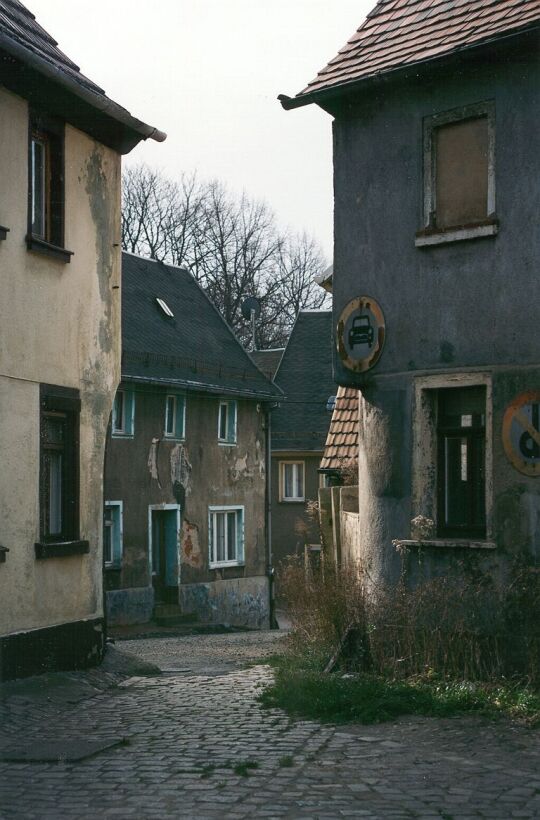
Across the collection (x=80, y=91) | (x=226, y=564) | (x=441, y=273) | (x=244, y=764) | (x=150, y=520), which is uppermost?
(x=80, y=91)

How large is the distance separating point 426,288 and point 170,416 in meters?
19.2

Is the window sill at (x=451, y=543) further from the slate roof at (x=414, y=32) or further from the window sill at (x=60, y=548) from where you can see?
the slate roof at (x=414, y=32)

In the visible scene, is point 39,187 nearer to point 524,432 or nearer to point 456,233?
point 456,233

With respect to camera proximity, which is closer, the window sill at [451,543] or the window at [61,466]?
the window sill at [451,543]

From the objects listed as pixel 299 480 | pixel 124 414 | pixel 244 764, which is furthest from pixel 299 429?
pixel 244 764

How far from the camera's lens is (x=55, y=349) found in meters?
13.4

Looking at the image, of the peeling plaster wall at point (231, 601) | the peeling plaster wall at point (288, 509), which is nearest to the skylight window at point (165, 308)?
the peeling plaster wall at point (231, 601)

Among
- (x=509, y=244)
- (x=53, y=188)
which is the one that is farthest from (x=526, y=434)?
(x=53, y=188)

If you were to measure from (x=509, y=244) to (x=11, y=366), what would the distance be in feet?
16.9

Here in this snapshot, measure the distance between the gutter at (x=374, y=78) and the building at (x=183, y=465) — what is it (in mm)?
14510

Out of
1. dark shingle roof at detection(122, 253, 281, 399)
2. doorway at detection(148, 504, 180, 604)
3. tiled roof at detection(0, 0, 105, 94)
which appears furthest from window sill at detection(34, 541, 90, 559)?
doorway at detection(148, 504, 180, 604)

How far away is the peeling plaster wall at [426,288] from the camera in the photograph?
12031 mm

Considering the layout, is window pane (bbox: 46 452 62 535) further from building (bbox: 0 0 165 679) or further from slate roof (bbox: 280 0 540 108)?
slate roof (bbox: 280 0 540 108)

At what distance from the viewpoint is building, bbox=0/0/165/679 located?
1242 centimetres
